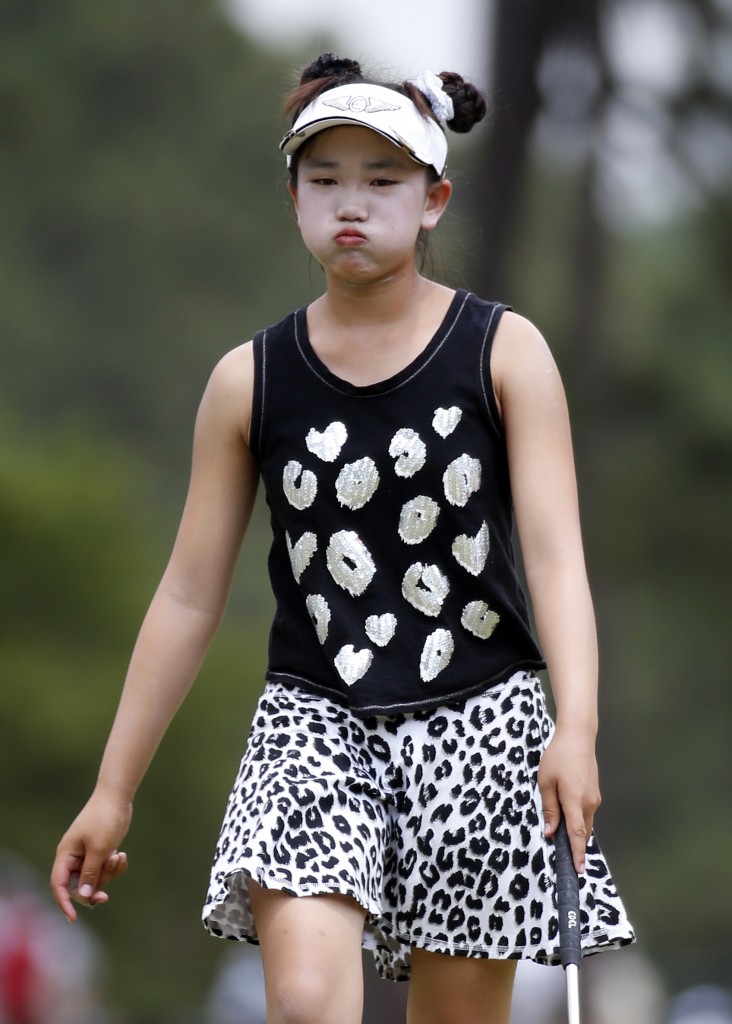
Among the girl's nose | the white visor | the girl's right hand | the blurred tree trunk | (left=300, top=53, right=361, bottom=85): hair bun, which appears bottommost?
the girl's right hand

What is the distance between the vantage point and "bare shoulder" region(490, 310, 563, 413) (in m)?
3.40

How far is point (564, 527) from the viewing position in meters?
3.36

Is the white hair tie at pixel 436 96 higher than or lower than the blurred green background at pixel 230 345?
lower

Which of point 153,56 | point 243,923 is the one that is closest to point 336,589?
point 243,923

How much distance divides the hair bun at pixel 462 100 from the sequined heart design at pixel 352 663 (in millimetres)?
1127

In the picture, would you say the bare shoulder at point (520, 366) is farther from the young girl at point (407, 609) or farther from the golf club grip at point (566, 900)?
the golf club grip at point (566, 900)

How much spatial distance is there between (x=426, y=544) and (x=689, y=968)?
17710mm

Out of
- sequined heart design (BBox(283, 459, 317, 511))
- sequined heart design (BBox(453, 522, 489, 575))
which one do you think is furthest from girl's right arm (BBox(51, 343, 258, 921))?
sequined heart design (BBox(453, 522, 489, 575))

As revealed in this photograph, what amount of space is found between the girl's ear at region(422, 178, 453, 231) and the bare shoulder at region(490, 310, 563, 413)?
278 mm

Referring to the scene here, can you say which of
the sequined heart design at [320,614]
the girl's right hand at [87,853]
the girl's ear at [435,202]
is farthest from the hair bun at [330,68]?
the girl's right hand at [87,853]

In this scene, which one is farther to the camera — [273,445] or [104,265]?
[104,265]

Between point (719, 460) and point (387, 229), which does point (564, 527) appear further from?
point (719, 460)

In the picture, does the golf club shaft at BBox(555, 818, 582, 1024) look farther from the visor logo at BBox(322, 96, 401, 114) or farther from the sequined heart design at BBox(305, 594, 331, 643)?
the visor logo at BBox(322, 96, 401, 114)

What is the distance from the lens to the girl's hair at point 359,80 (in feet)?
11.6
